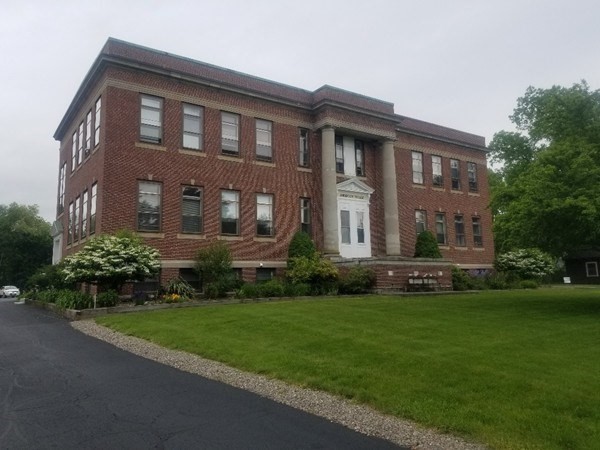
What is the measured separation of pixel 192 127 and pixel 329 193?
7968mm

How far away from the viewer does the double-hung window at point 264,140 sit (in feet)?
85.9

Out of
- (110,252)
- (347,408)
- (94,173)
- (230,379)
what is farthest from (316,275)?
(347,408)

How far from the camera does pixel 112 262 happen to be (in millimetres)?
18219

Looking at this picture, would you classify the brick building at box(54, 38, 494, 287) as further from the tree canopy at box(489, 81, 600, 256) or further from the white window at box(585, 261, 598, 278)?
the white window at box(585, 261, 598, 278)

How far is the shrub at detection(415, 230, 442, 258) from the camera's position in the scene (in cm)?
3069

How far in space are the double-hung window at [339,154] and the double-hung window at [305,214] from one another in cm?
298

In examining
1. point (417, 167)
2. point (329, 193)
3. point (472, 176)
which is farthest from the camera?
point (472, 176)

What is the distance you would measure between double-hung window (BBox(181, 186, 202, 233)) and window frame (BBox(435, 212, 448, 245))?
1696cm

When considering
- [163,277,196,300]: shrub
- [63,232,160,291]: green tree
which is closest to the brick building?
[163,277,196,300]: shrub

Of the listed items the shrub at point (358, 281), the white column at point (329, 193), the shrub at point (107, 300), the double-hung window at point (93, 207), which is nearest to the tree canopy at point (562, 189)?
the shrub at point (358, 281)

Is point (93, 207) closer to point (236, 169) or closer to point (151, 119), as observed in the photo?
point (151, 119)

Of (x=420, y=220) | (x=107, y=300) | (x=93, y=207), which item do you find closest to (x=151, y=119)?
(x=93, y=207)

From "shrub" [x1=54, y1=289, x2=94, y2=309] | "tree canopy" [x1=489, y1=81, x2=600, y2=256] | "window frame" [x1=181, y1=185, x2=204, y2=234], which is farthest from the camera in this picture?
"window frame" [x1=181, y1=185, x2=204, y2=234]

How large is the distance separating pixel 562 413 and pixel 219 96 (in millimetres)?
22190
